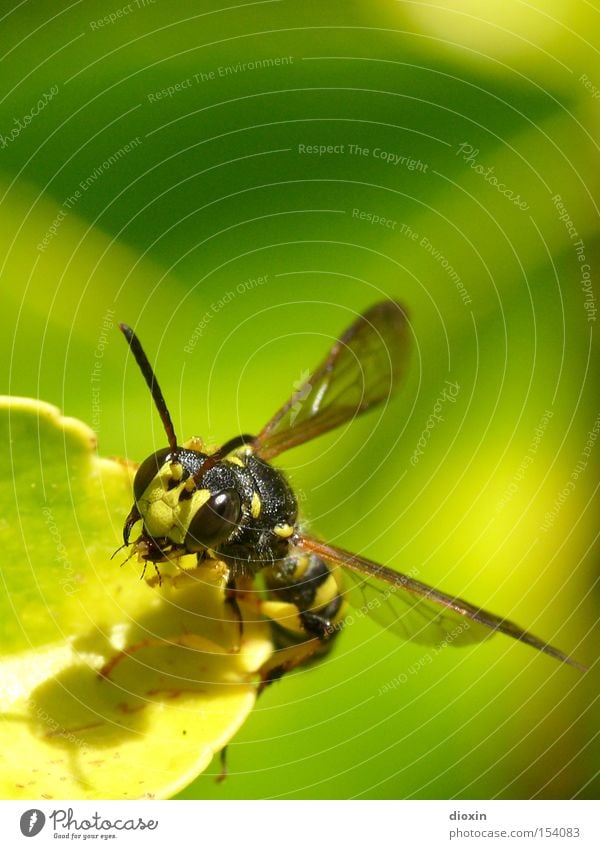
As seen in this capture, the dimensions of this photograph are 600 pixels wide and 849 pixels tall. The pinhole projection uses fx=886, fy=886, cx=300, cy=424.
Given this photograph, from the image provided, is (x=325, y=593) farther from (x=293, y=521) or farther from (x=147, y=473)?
(x=147, y=473)

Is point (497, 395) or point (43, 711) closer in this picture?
point (43, 711)

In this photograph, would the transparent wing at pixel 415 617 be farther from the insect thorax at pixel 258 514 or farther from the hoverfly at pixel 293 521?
the insect thorax at pixel 258 514

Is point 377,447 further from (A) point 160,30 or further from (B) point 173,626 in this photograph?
(A) point 160,30

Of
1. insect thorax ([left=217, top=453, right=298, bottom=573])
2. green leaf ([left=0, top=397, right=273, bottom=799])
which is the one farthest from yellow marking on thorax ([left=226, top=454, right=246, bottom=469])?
green leaf ([left=0, top=397, right=273, bottom=799])

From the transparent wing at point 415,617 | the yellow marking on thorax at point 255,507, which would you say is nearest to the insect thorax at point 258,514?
the yellow marking on thorax at point 255,507

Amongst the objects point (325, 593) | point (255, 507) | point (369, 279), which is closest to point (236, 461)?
point (255, 507)

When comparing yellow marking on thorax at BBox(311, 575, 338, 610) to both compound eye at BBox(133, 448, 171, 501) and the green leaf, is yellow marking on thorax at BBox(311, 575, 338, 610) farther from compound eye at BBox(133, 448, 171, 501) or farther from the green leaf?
compound eye at BBox(133, 448, 171, 501)

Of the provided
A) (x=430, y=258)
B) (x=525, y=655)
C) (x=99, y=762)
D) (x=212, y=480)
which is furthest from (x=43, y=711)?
(x=430, y=258)
